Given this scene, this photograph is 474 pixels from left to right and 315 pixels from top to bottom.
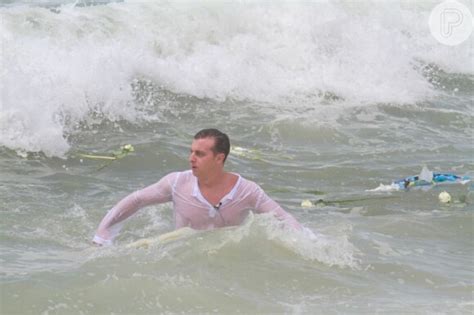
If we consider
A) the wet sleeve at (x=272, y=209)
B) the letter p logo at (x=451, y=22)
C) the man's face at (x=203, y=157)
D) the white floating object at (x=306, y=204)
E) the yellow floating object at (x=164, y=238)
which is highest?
the letter p logo at (x=451, y=22)

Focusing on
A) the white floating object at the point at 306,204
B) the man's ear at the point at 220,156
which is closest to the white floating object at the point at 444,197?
the white floating object at the point at 306,204

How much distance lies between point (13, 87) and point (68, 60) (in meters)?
1.80

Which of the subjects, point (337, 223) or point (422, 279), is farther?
point (337, 223)

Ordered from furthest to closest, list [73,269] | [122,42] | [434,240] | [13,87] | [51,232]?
[122,42]
[13,87]
[434,240]
[51,232]
[73,269]

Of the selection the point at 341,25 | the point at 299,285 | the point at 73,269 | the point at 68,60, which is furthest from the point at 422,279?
the point at 341,25

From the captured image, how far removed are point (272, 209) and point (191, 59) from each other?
8.43 metres

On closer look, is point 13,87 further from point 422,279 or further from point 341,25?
point 341,25

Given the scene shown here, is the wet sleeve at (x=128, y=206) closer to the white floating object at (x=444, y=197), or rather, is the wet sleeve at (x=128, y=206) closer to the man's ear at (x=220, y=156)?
the man's ear at (x=220, y=156)

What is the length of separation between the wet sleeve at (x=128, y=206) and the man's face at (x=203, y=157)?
0.27m

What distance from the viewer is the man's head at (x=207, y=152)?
253 inches

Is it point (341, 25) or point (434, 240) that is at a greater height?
point (341, 25)

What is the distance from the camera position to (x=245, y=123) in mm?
12312

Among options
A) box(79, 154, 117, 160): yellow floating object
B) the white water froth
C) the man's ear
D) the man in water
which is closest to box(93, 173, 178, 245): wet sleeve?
the man in water

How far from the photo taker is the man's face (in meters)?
6.43
